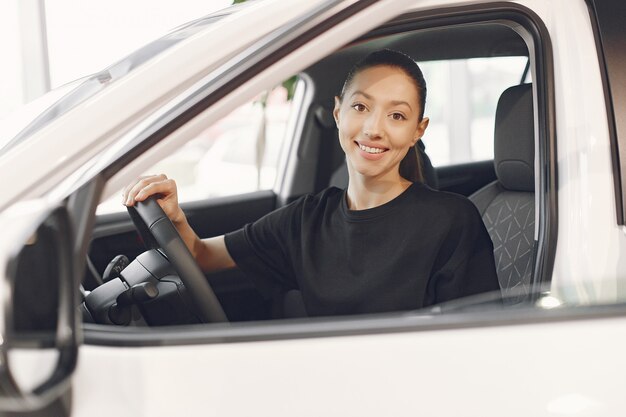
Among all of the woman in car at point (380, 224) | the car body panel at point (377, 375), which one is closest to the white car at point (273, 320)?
the car body panel at point (377, 375)

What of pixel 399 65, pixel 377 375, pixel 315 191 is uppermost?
pixel 399 65

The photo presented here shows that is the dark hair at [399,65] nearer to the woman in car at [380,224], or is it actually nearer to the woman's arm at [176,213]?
the woman in car at [380,224]

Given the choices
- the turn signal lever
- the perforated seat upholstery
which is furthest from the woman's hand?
the perforated seat upholstery

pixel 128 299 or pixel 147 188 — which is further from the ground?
pixel 147 188

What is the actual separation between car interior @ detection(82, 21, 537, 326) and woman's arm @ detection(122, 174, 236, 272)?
0.07m

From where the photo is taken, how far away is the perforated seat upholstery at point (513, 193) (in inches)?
60.2

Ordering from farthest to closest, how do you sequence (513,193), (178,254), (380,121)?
(513,193) < (380,121) < (178,254)

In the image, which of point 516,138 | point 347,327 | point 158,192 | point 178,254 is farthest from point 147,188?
point 516,138

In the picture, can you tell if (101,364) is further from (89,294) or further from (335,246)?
(335,246)

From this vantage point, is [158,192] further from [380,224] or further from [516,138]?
[516,138]

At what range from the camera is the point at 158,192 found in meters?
1.52

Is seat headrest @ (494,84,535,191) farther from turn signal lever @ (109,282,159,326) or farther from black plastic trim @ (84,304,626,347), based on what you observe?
turn signal lever @ (109,282,159,326)

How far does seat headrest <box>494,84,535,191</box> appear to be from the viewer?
1500 mm

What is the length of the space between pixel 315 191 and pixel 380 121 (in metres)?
1.25
